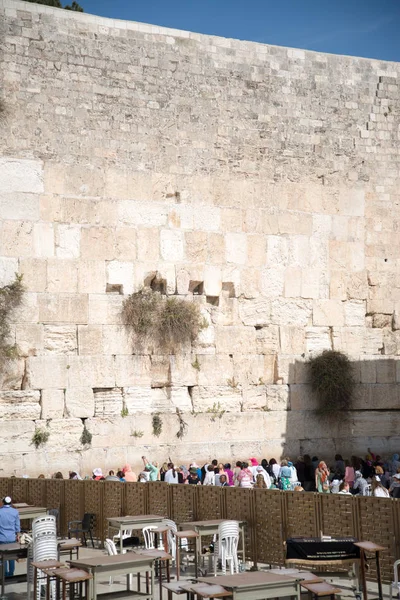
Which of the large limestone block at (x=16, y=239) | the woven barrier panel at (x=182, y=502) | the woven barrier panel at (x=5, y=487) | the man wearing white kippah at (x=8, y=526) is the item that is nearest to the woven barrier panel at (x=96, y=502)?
the woven barrier panel at (x=182, y=502)

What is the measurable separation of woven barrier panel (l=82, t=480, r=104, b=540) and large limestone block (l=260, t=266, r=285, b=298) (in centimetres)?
648

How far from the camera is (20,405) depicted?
13.7 m

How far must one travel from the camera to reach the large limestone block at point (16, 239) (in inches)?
551

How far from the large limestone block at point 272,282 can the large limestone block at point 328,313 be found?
77 centimetres

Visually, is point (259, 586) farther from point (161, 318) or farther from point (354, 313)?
point (354, 313)

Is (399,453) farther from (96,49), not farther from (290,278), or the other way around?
(96,49)

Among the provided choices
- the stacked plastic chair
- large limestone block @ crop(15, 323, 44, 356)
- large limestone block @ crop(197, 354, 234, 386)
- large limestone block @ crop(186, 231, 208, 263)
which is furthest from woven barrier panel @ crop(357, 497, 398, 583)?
large limestone block @ crop(186, 231, 208, 263)

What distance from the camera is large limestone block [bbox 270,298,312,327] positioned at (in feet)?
52.8

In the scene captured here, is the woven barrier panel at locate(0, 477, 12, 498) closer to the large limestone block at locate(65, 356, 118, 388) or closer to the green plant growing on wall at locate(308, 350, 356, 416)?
the large limestone block at locate(65, 356, 118, 388)

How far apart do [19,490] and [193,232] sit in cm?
579

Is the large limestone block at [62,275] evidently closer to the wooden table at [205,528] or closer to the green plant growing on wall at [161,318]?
the green plant growing on wall at [161,318]

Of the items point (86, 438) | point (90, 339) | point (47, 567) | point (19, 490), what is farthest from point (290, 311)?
point (47, 567)

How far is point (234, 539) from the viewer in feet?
26.0

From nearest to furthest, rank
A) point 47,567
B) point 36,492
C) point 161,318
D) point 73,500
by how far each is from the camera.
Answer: point 47,567
point 73,500
point 36,492
point 161,318
